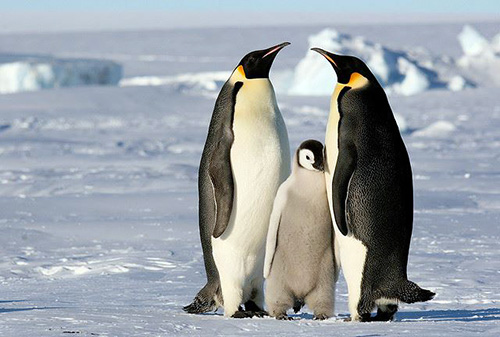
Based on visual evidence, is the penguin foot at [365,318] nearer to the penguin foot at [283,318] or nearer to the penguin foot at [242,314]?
the penguin foot at [283,318]

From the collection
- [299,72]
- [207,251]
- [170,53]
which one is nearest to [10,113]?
[299,72]

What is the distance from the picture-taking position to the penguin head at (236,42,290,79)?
3.48 m

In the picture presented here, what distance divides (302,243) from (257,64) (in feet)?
2.30

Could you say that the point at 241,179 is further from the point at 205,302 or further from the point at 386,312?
the point at 386,312

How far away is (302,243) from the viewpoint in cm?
332

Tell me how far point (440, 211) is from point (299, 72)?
1589cm

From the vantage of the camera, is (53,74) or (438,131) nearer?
(438,131)

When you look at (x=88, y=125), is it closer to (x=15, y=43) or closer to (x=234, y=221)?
(x=234, y=221)

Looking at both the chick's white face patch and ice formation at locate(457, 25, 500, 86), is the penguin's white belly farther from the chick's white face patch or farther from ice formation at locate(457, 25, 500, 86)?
ice formation at locate(457, 25, 500, 86)

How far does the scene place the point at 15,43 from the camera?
5497 cm

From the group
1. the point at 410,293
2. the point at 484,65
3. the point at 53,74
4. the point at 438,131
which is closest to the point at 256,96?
the point at 410,293

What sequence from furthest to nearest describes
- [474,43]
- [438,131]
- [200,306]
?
[474,43] < [438,131] < [200,306]

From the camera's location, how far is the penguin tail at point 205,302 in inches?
140

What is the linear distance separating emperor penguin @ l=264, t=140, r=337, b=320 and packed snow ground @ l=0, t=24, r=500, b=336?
0.38 ft
